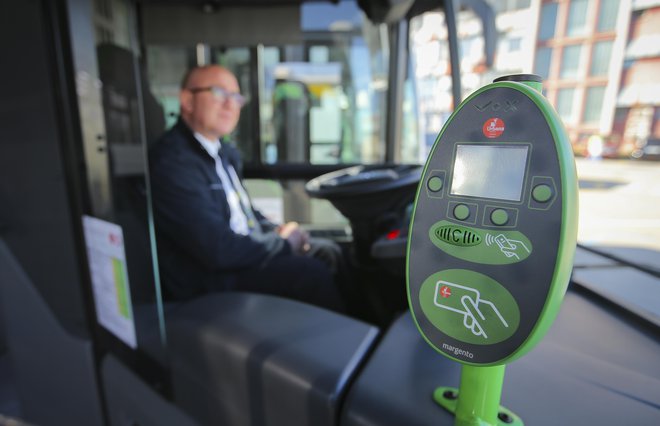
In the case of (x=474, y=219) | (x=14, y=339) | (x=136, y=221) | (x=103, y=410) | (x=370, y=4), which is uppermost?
(x=370, y=4)

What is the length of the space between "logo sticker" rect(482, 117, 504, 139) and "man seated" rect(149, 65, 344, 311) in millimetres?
991

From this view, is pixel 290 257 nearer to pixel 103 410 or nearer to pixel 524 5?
pixel 103 410

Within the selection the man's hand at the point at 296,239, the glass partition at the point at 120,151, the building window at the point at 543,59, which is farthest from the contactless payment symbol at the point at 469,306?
the man's hand at the point at 296,239

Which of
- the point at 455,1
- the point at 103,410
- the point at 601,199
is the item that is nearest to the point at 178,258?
the point at 103,410

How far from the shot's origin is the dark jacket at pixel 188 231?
1212 mm

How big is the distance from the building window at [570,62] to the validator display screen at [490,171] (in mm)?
915

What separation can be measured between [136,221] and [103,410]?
2.35 feet

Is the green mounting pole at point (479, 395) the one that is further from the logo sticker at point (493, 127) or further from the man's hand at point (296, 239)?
the man's hand at point (296, 239)

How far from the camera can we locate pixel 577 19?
41.1 inches

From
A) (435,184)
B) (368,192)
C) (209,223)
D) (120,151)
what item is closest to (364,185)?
(368,192)

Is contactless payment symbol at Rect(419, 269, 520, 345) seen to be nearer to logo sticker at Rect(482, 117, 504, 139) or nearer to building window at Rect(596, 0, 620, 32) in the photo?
logo sticker at Rect(482, 117, 504, 139)

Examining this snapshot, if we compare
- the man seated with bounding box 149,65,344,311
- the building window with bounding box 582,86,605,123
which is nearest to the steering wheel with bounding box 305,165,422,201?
the man seated with bounding box 149,65,344,311

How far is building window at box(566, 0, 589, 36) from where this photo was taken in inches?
40.0

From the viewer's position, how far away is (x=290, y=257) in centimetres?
139
